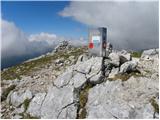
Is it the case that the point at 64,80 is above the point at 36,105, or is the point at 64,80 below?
above

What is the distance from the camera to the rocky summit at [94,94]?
18547 millimetres

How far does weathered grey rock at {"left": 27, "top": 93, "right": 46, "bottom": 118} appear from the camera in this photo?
845 inches

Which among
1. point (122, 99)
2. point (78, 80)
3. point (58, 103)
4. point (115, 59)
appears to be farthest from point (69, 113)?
point (115, 59)

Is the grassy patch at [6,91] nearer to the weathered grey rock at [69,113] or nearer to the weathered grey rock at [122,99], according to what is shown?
the weathered grey rock at [69,113]

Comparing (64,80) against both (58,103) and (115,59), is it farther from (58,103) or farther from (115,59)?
(115,59)

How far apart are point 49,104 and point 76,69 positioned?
3.62 m

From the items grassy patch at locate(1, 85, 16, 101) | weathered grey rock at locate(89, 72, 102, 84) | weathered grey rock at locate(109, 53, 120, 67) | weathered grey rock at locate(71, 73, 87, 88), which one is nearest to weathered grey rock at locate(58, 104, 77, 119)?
weathered grey rock at locate(71, 73, 87, 88)

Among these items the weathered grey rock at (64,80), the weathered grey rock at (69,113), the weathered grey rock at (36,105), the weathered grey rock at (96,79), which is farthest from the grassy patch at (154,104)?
the weathered grey rock at (36,105)

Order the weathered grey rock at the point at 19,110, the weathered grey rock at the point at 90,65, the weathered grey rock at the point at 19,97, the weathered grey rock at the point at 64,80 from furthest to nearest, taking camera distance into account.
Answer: the weathered grey rock at the point at 19,97 < the weathered grey rock at the point at 90,65 < the weathered grey rock at the point at 64,80 < the weathered grey rock at the point at 19,110

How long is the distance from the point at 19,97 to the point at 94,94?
6663 millimetres

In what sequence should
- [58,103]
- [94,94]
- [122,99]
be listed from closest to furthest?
[122,99]
[94,94]
[58,103]

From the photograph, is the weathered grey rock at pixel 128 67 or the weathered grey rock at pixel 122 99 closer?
the weathered grey rock at pixel 122 99

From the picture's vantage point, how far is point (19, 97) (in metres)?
23.9

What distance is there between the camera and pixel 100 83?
21.5 m
